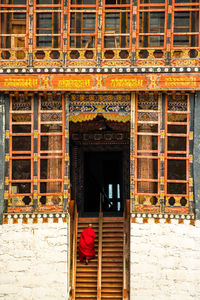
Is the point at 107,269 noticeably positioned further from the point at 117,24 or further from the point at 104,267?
the point at 117,24

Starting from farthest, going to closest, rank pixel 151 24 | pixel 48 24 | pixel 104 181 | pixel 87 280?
pixel 104 181
pixel 87 280
pixel 48 24
pixel 151 24

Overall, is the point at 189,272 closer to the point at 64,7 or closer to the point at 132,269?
the point at 132,269

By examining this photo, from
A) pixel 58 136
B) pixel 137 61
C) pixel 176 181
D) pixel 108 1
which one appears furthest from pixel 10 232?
pixel 108 1

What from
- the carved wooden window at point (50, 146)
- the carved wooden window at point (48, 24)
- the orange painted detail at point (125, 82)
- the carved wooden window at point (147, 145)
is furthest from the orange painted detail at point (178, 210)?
the carved wooden window at point (48, 24)

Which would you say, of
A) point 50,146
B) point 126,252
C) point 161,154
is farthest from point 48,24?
point 126,252

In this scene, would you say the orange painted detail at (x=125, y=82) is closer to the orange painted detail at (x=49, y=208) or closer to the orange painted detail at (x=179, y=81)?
the orange painted detail at (x=179, y=81)

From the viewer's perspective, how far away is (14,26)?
12.8m

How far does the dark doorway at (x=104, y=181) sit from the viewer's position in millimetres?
17250

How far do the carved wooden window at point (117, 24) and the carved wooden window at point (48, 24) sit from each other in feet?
3.40

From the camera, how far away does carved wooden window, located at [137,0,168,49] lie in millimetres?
12544

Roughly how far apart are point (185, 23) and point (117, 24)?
5.01ft

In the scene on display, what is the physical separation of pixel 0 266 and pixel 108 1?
6387 millimetres

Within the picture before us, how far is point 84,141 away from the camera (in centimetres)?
1628

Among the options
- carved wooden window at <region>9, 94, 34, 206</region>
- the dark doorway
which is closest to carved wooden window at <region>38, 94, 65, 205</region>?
carved wooden window at <region>9, 94, 34, 206</region>
